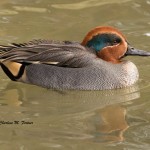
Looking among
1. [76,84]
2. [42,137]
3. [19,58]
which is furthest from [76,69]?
[42,137]

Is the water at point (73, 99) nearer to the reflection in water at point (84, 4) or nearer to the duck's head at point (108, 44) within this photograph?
the reflection in water at point (84, 4)

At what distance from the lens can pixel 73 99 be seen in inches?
323

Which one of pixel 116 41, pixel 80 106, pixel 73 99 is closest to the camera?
pixel 80 106

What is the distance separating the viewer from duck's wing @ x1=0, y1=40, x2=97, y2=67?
27.7 feet

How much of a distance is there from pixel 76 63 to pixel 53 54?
1.05ft

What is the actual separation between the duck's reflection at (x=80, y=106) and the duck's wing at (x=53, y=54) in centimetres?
37

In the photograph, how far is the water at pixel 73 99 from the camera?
268 inches

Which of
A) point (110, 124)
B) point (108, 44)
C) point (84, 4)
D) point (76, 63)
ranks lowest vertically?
point (110, 124)

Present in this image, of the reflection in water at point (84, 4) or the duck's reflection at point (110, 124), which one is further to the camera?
the reflection in water at point (84, 4)

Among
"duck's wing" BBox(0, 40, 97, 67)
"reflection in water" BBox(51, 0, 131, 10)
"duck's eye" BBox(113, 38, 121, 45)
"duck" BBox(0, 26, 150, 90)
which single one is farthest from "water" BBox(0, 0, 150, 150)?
"duck's eye" BBox(113, 38, 121, 45)

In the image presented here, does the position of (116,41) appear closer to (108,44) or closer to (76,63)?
(108,44)

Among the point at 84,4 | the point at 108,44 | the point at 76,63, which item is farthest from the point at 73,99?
the point at 84,4

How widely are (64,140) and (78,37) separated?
12.0 feet

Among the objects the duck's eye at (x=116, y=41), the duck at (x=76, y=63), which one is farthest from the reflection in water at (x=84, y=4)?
the duck's eye at (x=116, y=41)
